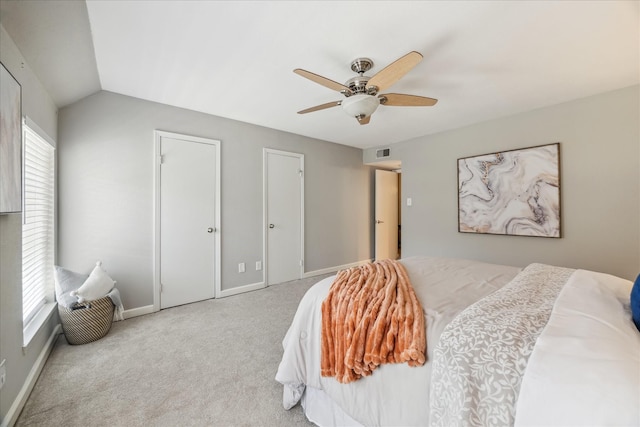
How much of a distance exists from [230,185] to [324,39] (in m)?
2.22

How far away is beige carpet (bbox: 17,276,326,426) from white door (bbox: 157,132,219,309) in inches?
17.5

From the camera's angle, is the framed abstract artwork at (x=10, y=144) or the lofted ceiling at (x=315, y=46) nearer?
the framed abstract artwork at (x=10, y=144)

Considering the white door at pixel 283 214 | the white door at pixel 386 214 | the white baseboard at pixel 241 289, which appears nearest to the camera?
the white baseboard at pixel 241 289

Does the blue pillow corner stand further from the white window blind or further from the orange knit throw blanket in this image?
the white window blind

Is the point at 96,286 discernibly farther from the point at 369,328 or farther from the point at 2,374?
the point at 369,328

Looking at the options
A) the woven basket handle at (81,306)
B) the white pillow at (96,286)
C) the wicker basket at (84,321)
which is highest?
the white pillow at (96,286)

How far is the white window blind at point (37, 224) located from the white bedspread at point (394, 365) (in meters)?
1.95

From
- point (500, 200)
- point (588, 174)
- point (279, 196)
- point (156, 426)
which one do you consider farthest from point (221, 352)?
point (588, 174)

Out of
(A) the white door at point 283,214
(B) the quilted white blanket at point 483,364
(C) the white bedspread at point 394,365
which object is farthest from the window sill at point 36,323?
(B) the quilted white blanket at point 483,364

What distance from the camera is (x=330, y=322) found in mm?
1322

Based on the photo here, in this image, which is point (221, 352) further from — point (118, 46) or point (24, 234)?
point (118, 46)

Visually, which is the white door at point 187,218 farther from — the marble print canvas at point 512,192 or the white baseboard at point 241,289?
the marble print canvas at point 512,192

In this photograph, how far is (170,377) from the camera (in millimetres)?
1778

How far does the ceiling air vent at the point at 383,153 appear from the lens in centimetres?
458
